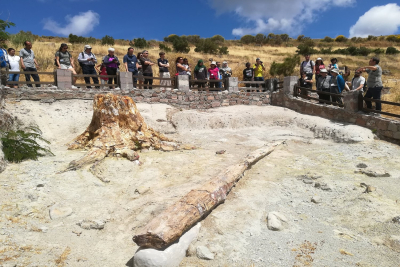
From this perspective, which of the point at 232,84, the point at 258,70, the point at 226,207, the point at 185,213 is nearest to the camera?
the point at 185,213

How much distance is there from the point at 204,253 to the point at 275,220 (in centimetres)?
114

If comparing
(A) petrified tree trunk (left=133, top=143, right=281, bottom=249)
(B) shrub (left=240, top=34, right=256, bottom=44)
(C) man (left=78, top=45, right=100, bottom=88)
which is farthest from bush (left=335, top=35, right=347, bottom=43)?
(A) petrified tree trunk (left=133, top=143, right=281, bottom=249)

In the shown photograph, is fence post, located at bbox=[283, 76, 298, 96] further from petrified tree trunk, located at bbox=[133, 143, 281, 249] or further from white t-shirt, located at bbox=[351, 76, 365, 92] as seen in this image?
petrified tree trunk, located at bbox=[133, 143, 281, 249]

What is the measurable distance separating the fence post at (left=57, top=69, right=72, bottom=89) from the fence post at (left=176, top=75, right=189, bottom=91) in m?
3.88

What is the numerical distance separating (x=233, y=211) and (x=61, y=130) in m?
6.08

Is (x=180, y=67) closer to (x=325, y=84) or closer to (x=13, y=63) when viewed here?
(x=325, y=84)

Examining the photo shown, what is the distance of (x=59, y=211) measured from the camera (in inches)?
152

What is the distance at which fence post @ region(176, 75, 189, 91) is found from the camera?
11023 millimetres

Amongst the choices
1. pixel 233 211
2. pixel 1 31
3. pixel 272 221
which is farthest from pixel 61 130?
pixel 272 221

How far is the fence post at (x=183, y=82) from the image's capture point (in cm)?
1102

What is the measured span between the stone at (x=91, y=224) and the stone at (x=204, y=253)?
1370mm

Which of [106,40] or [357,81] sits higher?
[106,40]

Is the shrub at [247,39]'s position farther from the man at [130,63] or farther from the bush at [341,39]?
the man at [130,63]

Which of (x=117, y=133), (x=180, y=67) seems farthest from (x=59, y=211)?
(x=180, y=67)
